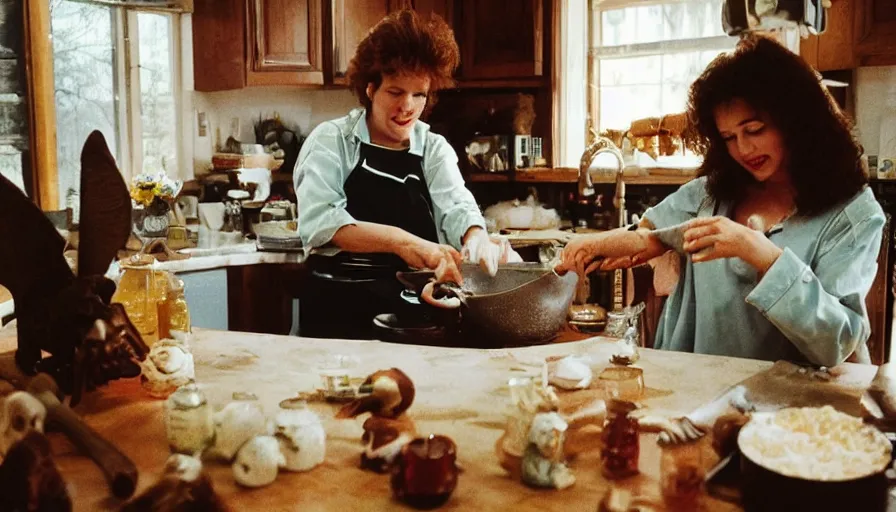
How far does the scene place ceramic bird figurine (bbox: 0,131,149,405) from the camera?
1.47 meters

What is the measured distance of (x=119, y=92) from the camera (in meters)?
4.44

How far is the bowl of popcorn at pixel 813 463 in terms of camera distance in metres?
0.94

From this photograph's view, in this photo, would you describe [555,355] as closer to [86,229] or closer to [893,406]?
[893,406]

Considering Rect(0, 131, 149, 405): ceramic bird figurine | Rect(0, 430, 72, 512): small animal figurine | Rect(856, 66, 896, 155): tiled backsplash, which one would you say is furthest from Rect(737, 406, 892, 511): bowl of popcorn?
Rect(856, 66, 896, 155): tiled backsplash

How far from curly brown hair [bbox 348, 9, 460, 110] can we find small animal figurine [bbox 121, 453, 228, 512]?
72.1 inches

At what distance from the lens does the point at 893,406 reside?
4.25ft

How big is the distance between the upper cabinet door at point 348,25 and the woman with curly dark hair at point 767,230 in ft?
8.77

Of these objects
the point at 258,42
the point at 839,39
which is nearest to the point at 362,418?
the point at 839,39

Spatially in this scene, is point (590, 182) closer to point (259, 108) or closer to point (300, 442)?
point (300, 442)

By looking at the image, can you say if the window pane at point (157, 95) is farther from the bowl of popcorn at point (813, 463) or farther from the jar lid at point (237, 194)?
the bowl of popcorn at point (813, 463)

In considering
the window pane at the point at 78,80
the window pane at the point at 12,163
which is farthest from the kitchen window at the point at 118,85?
the window pane at the point at 12,163

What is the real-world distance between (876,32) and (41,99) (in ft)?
11.4

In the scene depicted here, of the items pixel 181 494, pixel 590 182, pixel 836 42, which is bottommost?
pixel 181 494

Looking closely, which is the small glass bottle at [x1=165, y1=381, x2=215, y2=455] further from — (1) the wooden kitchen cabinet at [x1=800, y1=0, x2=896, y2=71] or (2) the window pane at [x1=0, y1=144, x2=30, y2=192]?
(1) the wooden kitchen cabinet at [x1=800, y1=0, x2=896, y2=71]
